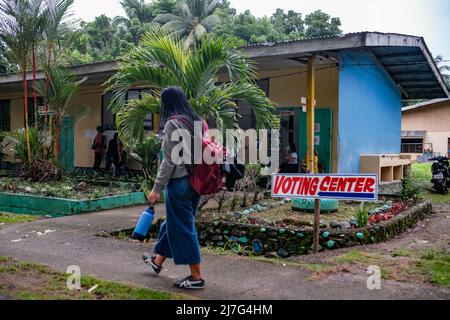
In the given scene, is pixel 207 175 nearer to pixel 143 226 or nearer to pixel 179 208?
pixel 179 208

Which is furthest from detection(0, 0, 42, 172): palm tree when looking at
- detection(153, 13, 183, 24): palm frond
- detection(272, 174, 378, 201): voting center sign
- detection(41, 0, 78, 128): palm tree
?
detection(153, 13, 183, 24): palm frond

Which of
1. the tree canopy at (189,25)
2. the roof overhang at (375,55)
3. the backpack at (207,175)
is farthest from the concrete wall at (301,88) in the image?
the tree canopy at (189,25)

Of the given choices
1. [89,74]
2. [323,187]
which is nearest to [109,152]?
Result: [89,74]

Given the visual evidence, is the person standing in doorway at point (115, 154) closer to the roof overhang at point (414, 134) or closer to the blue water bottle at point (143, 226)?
the blue water bottle at point (143, 226)

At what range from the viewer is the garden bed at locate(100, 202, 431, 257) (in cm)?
622

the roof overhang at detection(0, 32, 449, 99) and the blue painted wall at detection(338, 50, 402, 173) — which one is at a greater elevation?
the roof overhang at detection(0, 32, 449, 99)

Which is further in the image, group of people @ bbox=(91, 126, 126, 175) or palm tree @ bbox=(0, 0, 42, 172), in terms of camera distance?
group of people @ bbox=(91, 126, 126, 175)

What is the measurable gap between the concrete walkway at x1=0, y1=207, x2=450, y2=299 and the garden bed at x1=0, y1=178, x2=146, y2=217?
1565 mm

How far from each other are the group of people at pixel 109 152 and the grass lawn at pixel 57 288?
9545 mm

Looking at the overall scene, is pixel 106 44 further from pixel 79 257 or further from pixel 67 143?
pixel 79 257

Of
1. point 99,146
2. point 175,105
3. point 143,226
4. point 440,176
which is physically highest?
point 175,105

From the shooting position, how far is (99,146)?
49.5 ft

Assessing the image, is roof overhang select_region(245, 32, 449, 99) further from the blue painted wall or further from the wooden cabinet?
the wooden cabinet

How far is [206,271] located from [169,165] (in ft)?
4.02
